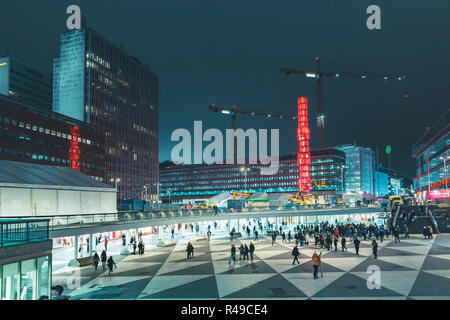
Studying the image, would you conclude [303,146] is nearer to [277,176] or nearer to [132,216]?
[277,176]

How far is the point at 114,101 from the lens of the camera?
128 meters

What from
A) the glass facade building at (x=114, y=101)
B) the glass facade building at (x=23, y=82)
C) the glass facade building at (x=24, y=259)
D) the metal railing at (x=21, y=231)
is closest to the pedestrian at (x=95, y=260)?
the glass facade building at (x=24, y=259)

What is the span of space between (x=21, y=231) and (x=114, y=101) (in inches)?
4746

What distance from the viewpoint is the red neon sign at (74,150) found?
300 feet

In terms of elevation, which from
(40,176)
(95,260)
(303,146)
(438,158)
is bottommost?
(95,260)

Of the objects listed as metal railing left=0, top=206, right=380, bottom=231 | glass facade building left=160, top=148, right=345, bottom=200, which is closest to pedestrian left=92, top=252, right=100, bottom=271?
metal railing left=0, top=206, right=380, bottom=231

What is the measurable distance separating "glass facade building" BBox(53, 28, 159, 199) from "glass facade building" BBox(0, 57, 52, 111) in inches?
643

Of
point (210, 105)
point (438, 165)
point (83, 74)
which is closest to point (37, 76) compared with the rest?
point (83, 74)

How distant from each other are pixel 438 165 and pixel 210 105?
108 metres

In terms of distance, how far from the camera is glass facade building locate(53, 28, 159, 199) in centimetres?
11575

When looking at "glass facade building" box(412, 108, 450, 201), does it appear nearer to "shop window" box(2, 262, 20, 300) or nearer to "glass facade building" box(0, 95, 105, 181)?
"shop window" box(2, 262, 20, 300)

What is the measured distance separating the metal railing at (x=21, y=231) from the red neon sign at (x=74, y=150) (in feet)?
270

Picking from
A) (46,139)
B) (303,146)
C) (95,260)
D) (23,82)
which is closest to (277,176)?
(303,146)
